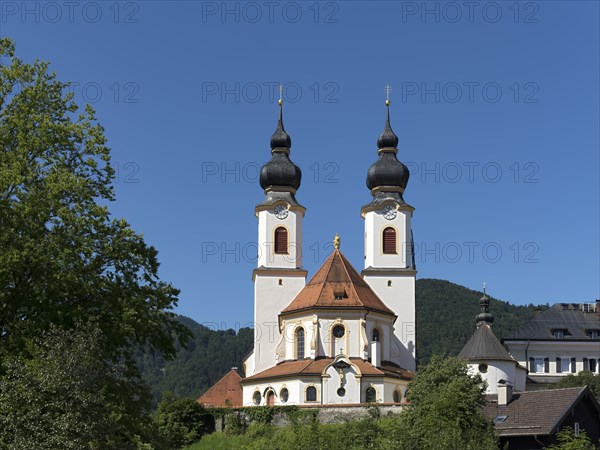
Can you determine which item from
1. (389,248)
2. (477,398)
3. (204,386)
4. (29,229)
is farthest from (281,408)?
(204,386)

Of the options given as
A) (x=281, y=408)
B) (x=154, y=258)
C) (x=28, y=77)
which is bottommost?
(x=281, y=408)

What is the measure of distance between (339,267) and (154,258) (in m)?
40.4

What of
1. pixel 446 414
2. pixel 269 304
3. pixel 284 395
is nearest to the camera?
pixel 446 414

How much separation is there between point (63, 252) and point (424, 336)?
4689 inches

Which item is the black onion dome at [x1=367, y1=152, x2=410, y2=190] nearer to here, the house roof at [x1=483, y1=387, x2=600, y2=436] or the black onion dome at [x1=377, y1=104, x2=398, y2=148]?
the black onion dome at [x1=377, y1=104, x2=398, y2=148]

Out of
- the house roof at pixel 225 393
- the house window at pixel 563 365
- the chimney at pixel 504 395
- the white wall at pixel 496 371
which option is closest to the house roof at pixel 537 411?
the chimney at pixel 504 395

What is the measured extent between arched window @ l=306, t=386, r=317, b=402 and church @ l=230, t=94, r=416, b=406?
6 centimetres

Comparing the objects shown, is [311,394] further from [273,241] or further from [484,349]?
[273,241]

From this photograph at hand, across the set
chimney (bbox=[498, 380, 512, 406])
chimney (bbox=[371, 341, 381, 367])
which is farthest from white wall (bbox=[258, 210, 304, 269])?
chimney (bbox=[498, 380, 512, 406])

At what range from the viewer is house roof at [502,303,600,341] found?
3285 inches

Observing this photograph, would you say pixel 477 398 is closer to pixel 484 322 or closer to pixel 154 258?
pixel 154 258

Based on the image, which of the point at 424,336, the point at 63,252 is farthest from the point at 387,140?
the point at 424,336

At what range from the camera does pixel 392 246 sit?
75625 mm

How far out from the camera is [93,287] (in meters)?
28.1
